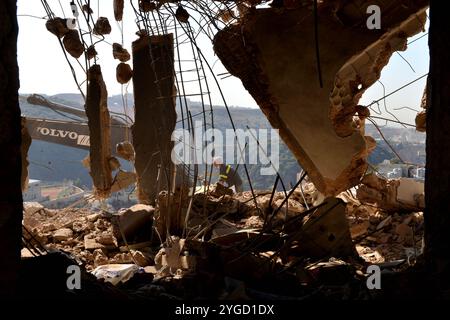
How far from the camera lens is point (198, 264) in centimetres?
255

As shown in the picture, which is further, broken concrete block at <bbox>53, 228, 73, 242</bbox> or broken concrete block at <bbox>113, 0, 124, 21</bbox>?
broken concrete block at <bbox>53, 228, 73, 242</bbox>

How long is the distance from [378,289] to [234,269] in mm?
728

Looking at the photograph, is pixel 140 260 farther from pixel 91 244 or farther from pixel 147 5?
pixel 147 5

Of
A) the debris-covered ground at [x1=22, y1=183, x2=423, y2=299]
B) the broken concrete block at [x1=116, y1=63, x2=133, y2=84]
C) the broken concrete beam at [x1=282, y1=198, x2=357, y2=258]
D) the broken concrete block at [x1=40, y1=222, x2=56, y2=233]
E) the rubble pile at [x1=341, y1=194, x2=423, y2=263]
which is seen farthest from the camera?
the broken concrete block at [x1=40, y1=222, x2=56, y2=233]

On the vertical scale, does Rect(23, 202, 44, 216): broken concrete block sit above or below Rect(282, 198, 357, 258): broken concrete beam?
below

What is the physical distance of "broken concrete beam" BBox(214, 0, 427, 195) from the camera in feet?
12.2

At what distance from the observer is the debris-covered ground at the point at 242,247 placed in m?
2.28

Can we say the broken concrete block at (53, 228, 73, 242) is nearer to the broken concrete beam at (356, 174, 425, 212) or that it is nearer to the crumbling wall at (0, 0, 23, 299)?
the broken concrete beam at (356, 174, 425, 212)

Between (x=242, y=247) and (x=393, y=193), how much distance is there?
9.84 feet

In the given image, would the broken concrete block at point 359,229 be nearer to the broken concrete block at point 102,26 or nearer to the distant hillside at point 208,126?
the distant hillside at point 208,126

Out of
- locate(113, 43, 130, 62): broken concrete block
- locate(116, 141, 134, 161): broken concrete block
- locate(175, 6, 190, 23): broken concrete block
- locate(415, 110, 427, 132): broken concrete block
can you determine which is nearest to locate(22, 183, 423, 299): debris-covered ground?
locate(116, 141, 134, 161): broken concrete block

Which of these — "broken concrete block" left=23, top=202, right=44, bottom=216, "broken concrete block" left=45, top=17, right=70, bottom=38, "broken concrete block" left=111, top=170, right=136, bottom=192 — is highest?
"broken concrete block" left=45, top=17, right=70, bottom=38

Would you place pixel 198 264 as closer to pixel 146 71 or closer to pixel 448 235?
pixel 448 235

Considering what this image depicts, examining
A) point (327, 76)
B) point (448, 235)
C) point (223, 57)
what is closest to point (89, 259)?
point (223, 57)
